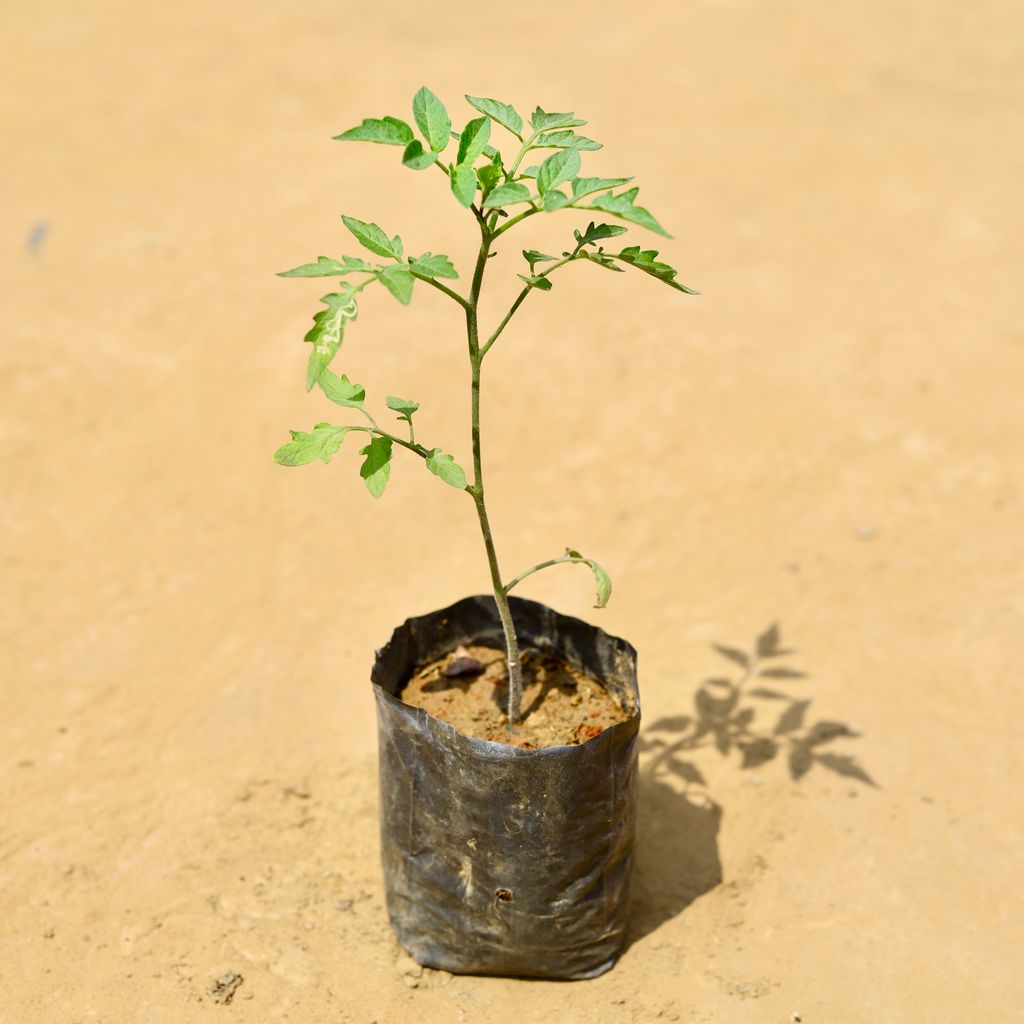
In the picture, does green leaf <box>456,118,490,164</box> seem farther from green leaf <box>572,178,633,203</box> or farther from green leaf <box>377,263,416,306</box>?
green leaf <box>377,263,416,306</box>

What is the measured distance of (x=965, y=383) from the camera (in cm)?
478

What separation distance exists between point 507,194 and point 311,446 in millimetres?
588

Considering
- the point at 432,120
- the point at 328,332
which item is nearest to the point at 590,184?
the point at 432,120

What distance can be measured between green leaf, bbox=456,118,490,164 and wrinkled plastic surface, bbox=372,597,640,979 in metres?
1.07

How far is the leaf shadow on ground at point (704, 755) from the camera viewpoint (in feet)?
9.64

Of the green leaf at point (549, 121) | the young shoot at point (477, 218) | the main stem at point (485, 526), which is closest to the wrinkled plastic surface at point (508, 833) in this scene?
the main stem at point (485, 526)

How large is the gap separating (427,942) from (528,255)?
152 centimetres

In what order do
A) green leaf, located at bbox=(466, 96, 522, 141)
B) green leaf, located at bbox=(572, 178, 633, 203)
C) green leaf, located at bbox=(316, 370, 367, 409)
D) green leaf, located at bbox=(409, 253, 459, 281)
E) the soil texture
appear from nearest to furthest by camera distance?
green leaf, located at bbox=(409, 253, 459, 281)
green leaf, located at bbox=(572, 178, 633, 203)
green leaf, located at bbox=(466, 96, 522, 141)
green leaf, located at bbox=(316, 370, 367, 409)
the soil texture

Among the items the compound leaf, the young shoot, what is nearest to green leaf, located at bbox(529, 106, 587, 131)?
the young shoot

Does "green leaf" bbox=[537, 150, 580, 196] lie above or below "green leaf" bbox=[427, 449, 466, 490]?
above

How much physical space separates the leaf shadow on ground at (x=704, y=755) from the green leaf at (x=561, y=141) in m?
1.74

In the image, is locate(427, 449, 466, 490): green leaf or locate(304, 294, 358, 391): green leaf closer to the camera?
locate(304, 294, 358, 391): green leaf

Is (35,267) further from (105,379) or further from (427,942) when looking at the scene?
(427,942)

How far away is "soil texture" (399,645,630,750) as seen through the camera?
2.58 m
